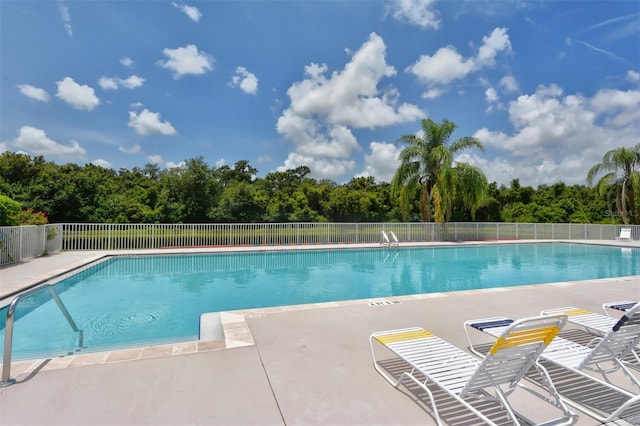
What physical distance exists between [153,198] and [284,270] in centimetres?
1645

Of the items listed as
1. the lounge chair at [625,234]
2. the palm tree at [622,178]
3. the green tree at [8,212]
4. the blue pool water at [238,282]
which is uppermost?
the palm tree at [622,178]

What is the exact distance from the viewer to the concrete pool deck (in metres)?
2.38

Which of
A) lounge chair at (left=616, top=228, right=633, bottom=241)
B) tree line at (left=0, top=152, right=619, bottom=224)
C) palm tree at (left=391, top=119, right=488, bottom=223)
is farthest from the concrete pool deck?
lounge chair at (left=616, top=228, right=633, bottom=241)

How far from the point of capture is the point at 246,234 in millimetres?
16250

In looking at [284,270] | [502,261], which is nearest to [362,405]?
[284,270]

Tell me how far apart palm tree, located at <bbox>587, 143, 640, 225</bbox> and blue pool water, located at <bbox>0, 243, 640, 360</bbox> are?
8.00 m

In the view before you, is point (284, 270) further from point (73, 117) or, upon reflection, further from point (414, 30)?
point (73, 117)

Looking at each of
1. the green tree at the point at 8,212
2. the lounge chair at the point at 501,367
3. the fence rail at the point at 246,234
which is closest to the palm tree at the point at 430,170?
the fence rail at the point at 246,234

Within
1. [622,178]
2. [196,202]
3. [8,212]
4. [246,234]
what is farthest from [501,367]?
[622,178]

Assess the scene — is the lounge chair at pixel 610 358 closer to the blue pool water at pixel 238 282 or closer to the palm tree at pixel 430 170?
the blue pool water at pixel 238 282

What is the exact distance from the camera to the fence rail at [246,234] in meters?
11.6

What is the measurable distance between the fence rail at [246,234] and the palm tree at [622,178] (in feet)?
7.57

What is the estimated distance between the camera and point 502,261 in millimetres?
13695

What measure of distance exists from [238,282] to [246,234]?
276 inches
